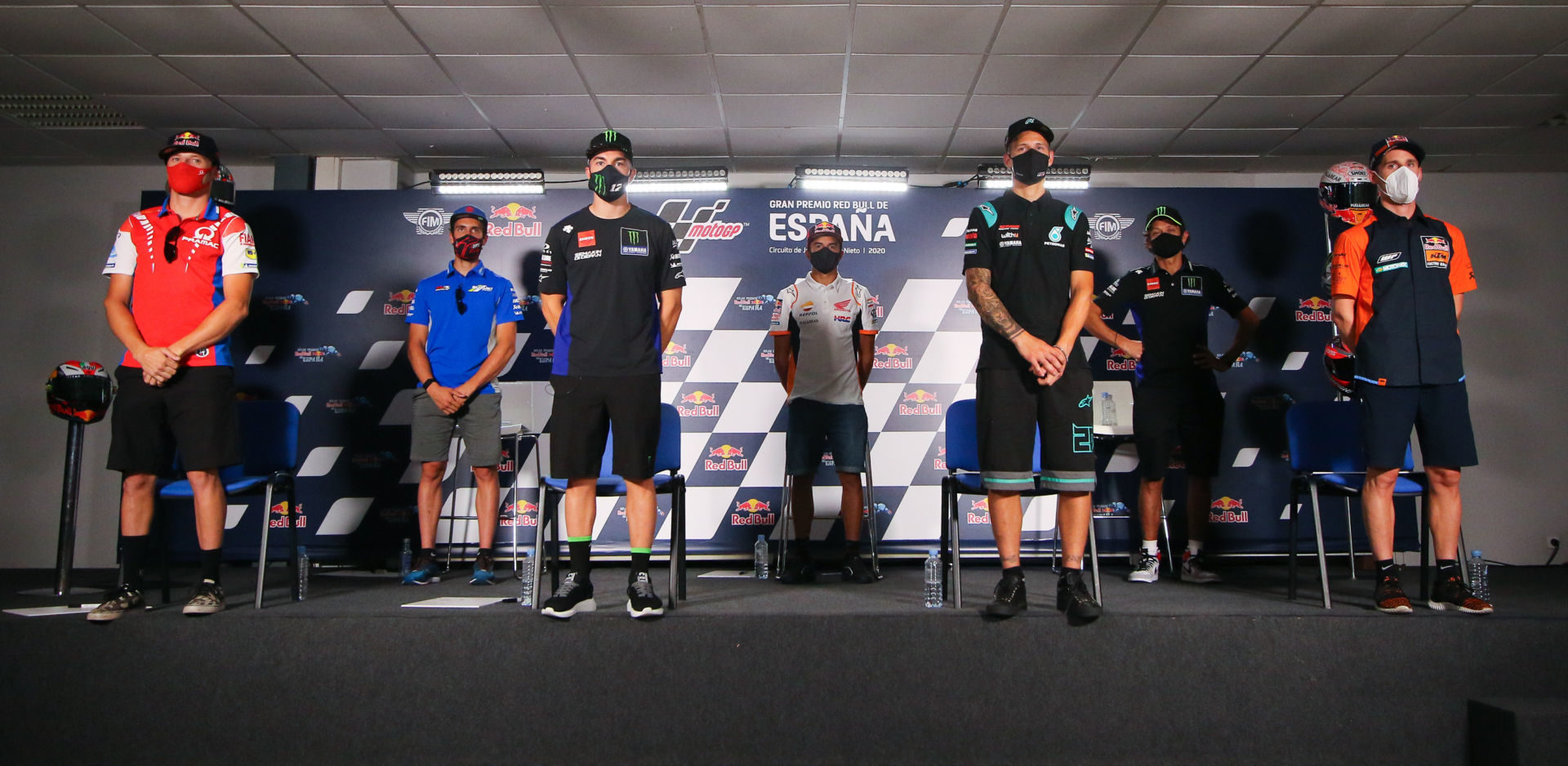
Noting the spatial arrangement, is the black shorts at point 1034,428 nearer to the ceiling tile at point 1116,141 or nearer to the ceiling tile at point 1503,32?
the ceiling tile at point 1503,32

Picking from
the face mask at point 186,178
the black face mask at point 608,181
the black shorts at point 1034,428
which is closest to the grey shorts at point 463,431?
the face mask at point 186,178

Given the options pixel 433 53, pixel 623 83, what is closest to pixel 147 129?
pixel 433 53

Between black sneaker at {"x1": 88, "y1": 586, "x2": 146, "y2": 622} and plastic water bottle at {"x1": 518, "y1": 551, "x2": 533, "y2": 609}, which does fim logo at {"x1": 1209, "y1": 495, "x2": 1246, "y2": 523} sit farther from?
black sneaker at {"x1": 88, "y1": 586, "x2": 146, "y2": 622}

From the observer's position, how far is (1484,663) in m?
2.76

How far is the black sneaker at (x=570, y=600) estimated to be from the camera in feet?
9.10

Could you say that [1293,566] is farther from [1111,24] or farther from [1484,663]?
[1111,24]

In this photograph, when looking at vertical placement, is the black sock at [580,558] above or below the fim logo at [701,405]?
below

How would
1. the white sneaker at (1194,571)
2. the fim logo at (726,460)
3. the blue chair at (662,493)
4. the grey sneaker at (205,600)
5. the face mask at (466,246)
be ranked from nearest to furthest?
the grey sneaker at (205,600)
the blue chair at (662,493)
the white sneaker at (1194,571)
the face mask at (466,246)
the fim logo at (726,460)

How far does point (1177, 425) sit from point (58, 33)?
561 cm

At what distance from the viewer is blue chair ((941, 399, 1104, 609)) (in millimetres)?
3012

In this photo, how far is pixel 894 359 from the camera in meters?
5.29

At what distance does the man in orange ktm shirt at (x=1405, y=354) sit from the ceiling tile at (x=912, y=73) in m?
1.99

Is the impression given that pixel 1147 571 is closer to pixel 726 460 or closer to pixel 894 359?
pixel 894 359

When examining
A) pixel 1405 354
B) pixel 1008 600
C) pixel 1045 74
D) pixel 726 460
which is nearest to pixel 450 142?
pixel 726 460
